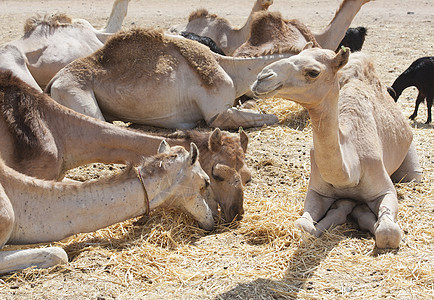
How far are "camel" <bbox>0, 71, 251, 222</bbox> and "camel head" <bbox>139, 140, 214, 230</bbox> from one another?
1.14 ft

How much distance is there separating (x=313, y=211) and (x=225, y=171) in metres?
0.92

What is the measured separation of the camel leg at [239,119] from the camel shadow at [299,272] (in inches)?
126

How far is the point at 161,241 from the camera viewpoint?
4.75 meters

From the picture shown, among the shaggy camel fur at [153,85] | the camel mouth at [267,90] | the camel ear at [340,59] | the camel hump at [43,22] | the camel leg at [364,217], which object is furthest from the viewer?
the camel hump at [43,22]

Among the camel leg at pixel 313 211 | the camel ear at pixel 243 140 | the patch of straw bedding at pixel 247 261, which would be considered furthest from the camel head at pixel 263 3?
the camel leg at pixel 313 211

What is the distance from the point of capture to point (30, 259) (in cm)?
409

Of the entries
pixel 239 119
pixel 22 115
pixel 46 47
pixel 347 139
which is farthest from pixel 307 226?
pixel 46 47

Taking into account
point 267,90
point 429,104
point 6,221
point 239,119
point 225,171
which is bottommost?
point 239,119

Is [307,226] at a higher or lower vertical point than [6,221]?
lower

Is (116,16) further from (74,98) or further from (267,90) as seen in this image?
(267,90)

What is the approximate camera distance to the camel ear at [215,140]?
5.33m

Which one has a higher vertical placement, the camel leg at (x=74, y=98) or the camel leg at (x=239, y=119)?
the camel leg at (x=74, y=98)

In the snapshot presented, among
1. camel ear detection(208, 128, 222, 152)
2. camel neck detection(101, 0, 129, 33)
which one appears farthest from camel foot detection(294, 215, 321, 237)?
camel neck detection(101, 0, 129, 33)

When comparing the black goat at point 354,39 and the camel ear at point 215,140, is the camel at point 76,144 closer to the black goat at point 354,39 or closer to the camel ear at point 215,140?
the camel ear at point 215,140
